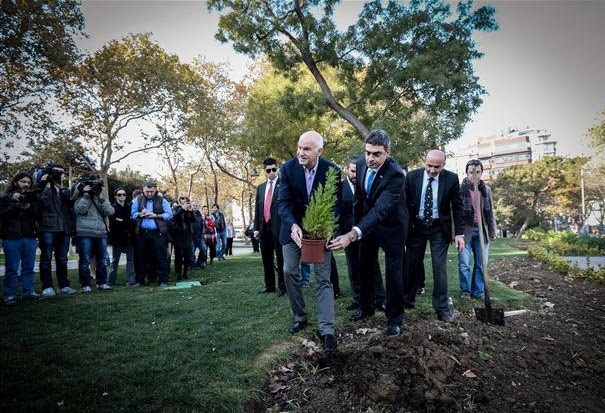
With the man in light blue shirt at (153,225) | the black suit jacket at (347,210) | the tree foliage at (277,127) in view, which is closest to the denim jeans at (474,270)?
the black suit jacket at (347,210)

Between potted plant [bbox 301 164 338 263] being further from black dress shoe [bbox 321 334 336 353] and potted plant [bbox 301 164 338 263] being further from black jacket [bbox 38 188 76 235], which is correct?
black jacket [bbox 38 188 76 235]

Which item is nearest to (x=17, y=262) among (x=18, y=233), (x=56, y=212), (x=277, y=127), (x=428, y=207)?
(x=18, y=233)

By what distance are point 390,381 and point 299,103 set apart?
45.8ft

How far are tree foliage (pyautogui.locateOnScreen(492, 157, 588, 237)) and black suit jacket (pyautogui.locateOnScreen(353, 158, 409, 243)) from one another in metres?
40.1

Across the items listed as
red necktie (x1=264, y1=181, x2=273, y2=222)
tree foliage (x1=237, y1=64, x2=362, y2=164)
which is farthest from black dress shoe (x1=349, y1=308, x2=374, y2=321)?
Answer: tree foliage (x1=237, y1=64, x2=362, y2=164)

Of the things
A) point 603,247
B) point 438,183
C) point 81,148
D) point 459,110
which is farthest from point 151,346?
point 81,148

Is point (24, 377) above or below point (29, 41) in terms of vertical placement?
below

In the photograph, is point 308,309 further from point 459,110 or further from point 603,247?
point 603,247

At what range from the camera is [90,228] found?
7562 millimetres

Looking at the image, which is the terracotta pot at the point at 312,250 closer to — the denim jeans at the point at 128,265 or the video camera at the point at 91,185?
the video camera at the point at 91,185

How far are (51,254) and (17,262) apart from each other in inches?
25.7

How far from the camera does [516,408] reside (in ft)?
9.30

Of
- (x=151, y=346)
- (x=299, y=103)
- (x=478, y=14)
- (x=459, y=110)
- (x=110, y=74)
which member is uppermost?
(x=110, y=74)

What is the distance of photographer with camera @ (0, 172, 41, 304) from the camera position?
6270 mm
